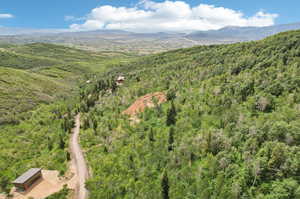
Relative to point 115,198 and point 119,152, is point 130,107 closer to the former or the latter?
point 119,152

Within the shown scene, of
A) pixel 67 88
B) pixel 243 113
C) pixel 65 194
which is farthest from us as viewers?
pixel 67 88

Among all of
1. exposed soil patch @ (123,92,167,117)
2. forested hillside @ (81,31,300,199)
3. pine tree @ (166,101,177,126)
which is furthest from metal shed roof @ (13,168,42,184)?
pine tree @ (166,101,177,126)

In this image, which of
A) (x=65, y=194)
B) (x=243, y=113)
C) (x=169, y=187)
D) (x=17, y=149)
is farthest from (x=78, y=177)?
(x=243, y=113)

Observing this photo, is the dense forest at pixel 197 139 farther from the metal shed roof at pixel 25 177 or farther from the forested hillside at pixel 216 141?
the metal shed roof at pixel 25 177

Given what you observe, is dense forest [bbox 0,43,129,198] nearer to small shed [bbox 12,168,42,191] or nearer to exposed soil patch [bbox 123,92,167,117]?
small shed [bbox 12,168,42,191]

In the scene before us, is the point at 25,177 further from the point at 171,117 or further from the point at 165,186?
the point at 171,117

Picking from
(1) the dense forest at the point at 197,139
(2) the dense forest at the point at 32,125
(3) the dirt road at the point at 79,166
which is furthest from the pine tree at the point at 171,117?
(2) the dense forest at the point at 32,125
